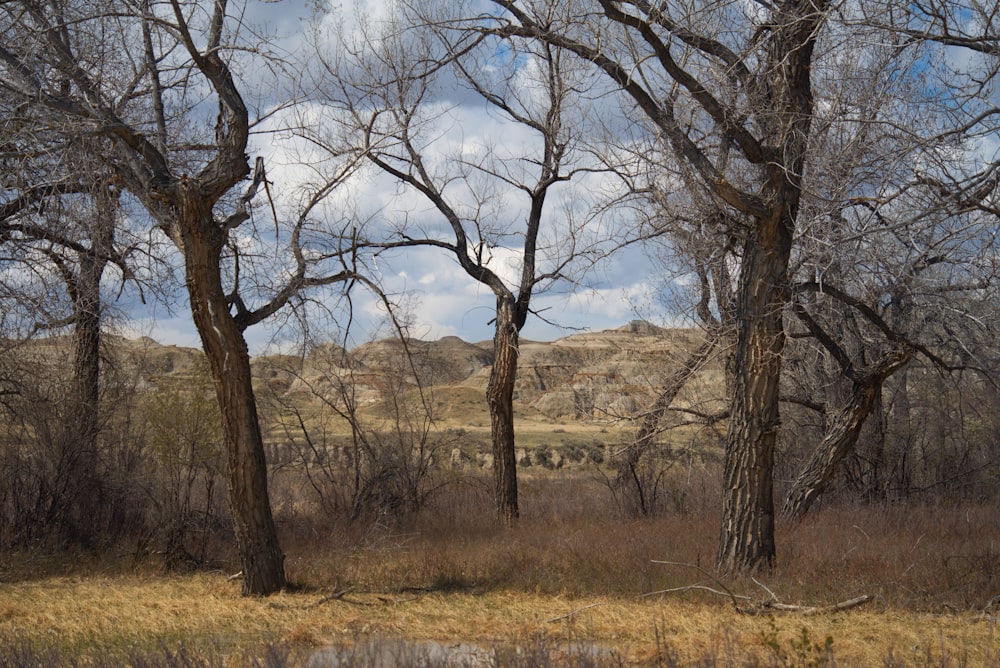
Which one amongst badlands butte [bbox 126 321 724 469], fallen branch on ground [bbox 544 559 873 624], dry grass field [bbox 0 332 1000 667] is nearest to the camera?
dry grass field [bbox 0 332 1000 667]

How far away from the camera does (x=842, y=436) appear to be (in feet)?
40.9

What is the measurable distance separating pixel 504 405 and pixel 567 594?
5754 mm

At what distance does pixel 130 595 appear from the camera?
10227 mm

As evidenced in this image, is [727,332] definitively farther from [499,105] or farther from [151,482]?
[151,482]

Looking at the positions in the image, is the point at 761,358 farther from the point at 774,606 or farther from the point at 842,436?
the point at 842,436

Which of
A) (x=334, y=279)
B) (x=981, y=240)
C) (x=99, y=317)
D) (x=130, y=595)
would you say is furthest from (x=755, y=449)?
(x=99, y=317)

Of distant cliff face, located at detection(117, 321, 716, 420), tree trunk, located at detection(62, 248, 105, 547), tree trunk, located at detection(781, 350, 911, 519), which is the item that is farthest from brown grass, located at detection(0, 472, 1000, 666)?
distant cliff face, located at detection(117, 321, 716, 420)

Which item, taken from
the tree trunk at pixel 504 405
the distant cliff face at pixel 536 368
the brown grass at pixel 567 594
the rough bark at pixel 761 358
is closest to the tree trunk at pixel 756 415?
the rough bark at pixel 761 358

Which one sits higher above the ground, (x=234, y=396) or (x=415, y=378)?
(x=415, y=378)

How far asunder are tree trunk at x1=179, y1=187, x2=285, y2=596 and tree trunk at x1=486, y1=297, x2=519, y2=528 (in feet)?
18.7

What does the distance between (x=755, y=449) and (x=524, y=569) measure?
3.23 metres

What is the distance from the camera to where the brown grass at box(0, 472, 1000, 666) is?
703 cm

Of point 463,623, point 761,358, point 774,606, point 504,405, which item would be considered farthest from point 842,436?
point 463,623

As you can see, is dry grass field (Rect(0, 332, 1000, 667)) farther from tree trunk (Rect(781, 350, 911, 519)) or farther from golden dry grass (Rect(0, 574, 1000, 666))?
tree trunk (Rect(781, 350, 911, 519))
